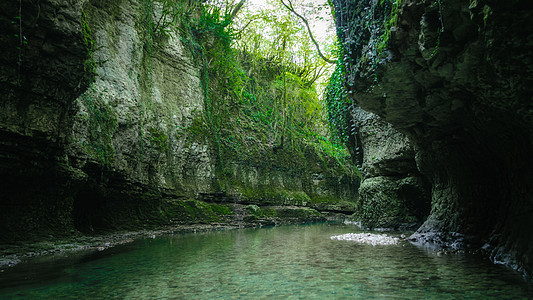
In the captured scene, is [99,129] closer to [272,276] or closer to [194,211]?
[194,211]

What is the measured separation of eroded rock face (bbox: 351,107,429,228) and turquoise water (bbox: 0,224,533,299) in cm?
437

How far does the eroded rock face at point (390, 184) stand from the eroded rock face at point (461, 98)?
8.16 feet

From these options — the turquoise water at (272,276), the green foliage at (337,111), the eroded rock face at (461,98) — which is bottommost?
the turquoise water at (272,276)

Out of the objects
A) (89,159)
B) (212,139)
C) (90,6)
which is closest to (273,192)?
(212,139)

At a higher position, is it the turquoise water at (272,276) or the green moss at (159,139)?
the green moss at (159,139)

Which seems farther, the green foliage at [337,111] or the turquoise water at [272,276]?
→ the green foliage at [337,111]

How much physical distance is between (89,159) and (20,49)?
3.05m

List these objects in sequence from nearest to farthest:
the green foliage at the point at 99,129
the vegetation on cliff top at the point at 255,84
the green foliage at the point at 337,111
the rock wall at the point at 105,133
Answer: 1. the rock wall at the point at 105,133
2. the green foliage at the point at 99,129
3. the green foliage at the point at 337,111
4. the vegetation on cliff top at the point at 255,84

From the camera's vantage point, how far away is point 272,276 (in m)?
3.68

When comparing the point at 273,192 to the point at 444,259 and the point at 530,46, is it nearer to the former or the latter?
the point at 444,259

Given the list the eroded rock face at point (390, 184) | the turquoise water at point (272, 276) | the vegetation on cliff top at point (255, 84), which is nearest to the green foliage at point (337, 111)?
the eroded rock face at point (390, 184)

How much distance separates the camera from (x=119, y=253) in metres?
5.76

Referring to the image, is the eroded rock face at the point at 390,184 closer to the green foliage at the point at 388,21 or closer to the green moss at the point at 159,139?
the green foliage at the point at 388,21

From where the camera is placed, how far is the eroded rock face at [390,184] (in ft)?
30.4
